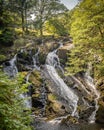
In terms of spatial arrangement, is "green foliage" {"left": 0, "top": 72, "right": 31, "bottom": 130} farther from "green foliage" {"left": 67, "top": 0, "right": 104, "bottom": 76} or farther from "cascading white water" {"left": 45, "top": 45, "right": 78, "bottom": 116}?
"cascading white water" {"left": 45, "top": 45, "right": 78, "bottom": 116}

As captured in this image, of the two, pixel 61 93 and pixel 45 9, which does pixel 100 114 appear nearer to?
pixel 61 93

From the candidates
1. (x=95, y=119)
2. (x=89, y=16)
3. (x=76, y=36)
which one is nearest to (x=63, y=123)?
(x=95, y=119)

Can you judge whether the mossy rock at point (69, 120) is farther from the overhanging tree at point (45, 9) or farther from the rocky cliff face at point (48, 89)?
the overhanging tree at point (45, 9)

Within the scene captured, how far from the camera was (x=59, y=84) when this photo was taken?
84.1ft

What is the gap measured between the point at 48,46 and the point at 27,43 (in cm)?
320

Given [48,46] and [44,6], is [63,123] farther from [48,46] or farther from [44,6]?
[44,6]

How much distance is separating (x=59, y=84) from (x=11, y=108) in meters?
20.4

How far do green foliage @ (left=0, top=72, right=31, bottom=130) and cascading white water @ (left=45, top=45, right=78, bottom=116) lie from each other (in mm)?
15074

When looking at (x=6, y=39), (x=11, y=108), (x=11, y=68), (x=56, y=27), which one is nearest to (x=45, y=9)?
(x=56, y=27)

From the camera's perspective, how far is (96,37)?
55.9 feet

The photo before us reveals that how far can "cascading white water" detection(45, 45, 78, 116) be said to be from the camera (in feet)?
74.8

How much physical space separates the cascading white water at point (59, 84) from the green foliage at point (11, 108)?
1507 cm

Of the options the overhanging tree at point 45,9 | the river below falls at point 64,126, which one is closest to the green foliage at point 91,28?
the river below falls at point 64,126

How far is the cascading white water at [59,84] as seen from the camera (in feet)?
74.8
